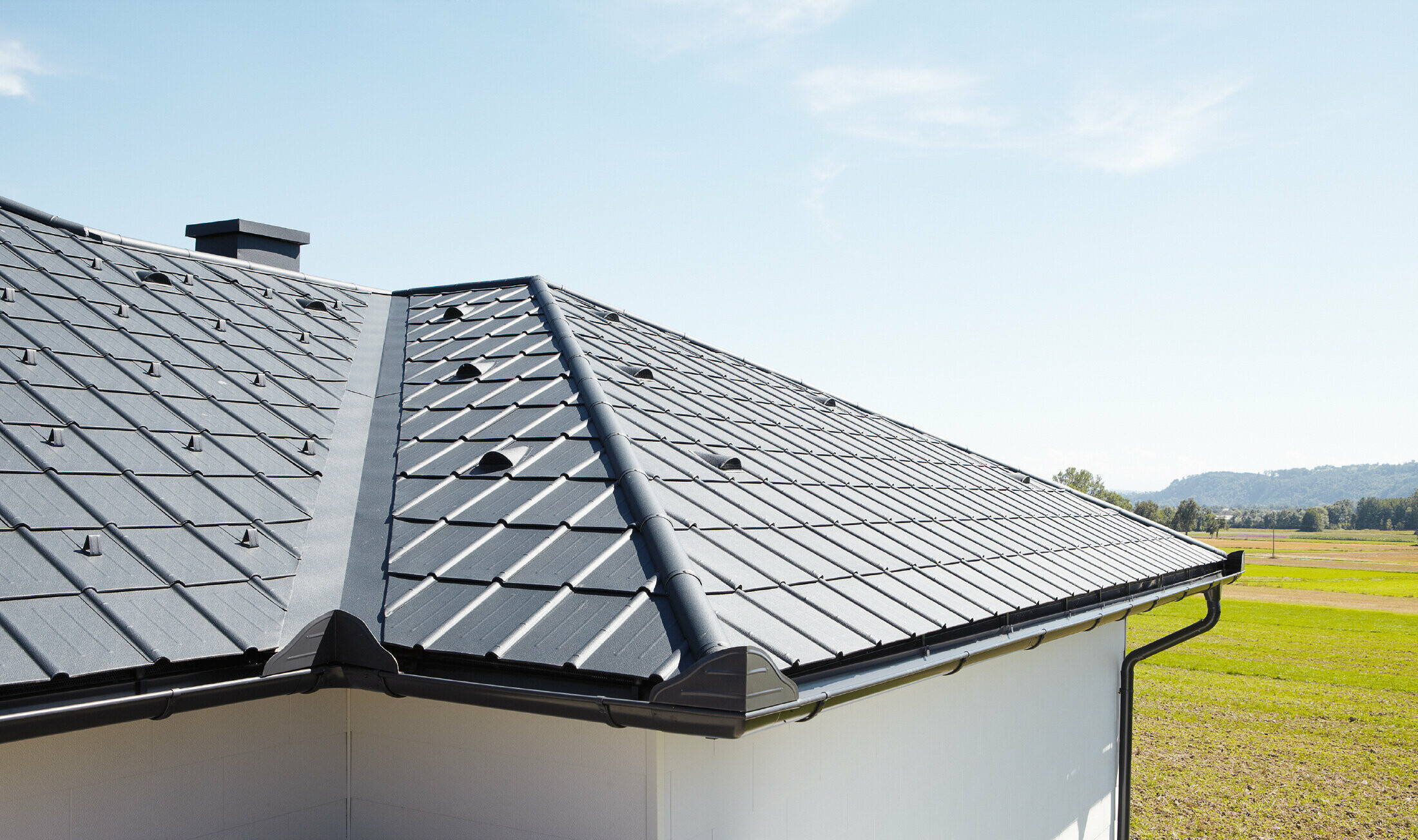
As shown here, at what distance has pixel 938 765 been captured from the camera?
5340mm

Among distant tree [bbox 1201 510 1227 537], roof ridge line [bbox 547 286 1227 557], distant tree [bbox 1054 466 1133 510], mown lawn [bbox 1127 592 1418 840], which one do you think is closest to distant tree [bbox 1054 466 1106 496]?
distant tree [bbox 1054 466 1133 510]

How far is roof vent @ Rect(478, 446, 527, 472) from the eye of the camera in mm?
4820

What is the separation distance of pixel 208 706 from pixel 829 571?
281 cm

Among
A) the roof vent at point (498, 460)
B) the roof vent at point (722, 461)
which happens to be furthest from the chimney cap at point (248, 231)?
the roof vent at point (722, 461)

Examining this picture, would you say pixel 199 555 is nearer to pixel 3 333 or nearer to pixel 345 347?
pixel 3 333

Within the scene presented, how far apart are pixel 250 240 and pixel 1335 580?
80805 millimetres

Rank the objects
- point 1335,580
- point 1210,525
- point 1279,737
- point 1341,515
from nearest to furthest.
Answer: point 1279,737
point 1335,580
point 1210,525
point 1341,515

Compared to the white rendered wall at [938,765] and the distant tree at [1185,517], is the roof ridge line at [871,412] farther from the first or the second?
the distant tree at [1185,517]

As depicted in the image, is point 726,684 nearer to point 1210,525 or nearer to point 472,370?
point 472,370

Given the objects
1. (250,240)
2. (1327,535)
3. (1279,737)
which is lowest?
(1327,535)

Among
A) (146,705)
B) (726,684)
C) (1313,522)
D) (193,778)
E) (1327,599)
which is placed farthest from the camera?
(1313,522)

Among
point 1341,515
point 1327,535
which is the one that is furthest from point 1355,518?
point 1327,535

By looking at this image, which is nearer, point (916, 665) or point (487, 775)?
point (487, 775)

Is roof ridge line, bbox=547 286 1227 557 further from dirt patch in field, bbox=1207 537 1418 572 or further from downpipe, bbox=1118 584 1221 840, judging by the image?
dirt patch in field, bbox=1207 537 1418 572
